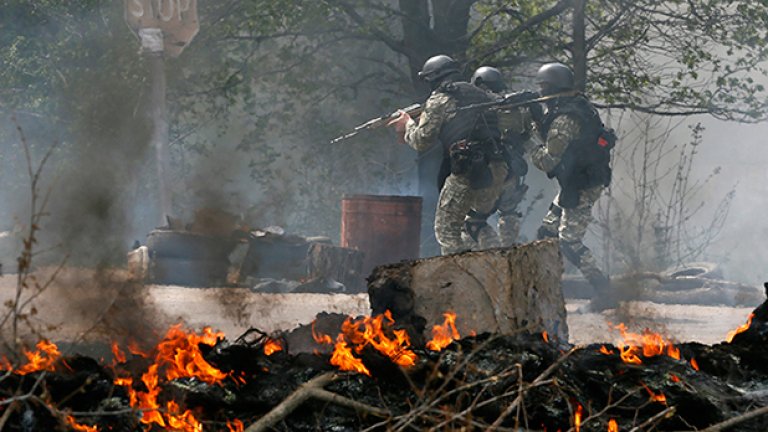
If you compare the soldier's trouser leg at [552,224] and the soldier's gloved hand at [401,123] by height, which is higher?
the soldier's gloved hand at [401,123]

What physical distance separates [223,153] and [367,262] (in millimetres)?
8187

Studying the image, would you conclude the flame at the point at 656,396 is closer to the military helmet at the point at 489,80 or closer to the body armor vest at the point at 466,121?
the body armor vest at the point at 466,121

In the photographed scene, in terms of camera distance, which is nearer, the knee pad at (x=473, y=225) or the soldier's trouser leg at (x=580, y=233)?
the knee pad at (x=473, y=225)

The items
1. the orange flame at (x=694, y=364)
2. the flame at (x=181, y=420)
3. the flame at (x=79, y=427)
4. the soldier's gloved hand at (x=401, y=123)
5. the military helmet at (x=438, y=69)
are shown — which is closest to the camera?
the flame at (x=79, y=427)

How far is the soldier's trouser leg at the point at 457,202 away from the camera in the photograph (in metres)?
10.2

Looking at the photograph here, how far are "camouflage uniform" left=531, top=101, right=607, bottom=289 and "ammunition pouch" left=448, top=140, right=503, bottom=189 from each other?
2.02 ft

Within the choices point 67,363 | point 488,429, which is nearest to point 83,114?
point 67,363

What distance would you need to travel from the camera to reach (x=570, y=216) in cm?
1086

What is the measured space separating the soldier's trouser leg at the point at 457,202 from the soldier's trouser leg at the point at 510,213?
619mm

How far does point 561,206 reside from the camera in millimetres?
10906

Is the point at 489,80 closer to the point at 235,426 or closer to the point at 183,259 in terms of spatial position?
the point at 183,259

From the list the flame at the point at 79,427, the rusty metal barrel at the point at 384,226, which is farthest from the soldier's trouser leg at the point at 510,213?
the flame at the point at 79,427

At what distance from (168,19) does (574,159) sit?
612cm

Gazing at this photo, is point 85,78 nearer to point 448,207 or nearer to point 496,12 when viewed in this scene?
point 496,12
